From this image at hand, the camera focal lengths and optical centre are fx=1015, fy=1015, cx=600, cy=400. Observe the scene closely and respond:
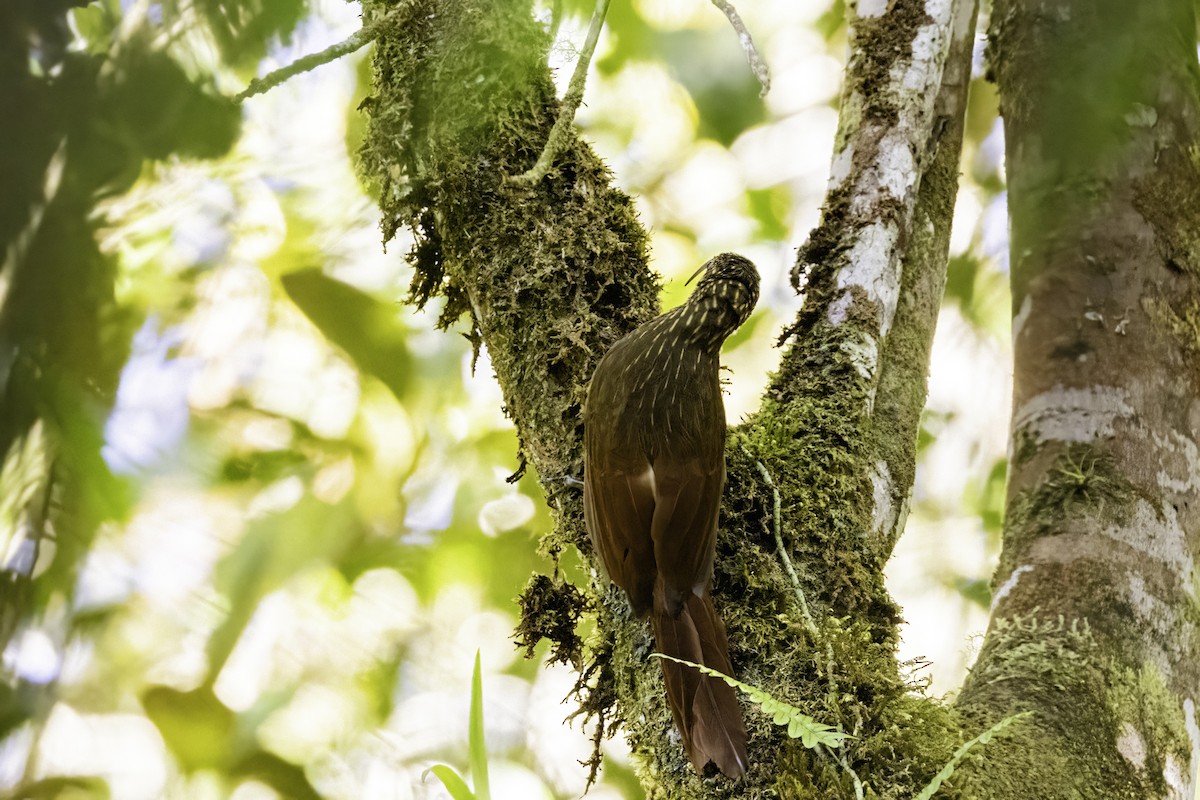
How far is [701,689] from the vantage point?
1611 millimetres

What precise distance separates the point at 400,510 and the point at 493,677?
2.43ft

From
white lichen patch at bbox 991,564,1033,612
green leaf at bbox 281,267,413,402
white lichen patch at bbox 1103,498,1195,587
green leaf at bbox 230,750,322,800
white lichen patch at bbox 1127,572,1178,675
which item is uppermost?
green leaf at bbox 281,267,413,402

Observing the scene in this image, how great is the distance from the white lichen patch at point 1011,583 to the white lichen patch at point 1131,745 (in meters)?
0.36

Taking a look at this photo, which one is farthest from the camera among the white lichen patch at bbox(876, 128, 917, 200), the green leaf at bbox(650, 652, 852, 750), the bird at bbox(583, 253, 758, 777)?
the white lichen patch at bbox(876, 128, 917, 200)

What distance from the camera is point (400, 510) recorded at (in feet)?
12.4

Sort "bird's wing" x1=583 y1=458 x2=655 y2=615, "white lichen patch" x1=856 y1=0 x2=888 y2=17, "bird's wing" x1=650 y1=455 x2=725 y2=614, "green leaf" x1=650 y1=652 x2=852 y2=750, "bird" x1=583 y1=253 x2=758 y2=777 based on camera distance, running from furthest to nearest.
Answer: "white lichen patch" x1=856 y1=0 x2=888 y2=17 < "bird's wing" x1=583 y1=458 x2=655 y2=615 < "bird's wing" x1=650 y1=455 x2=725 y2=614 < "bird" x1=583 y1=253 x2=758 y2=777 < "green leaf" x1=650 y1=652 x2=852 y2=750

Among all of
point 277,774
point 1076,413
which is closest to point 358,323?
point 277,774

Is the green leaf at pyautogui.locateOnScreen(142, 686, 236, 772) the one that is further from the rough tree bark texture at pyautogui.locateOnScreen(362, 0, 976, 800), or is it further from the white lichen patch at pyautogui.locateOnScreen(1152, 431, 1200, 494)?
the white lichen patch at pyautogui.locateOnScreen(1152, 431, 1200, 494)

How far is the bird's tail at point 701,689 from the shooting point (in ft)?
5.00

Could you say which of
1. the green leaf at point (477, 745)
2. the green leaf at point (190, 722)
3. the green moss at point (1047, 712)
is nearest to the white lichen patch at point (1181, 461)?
the green moss at point (1047, 712)

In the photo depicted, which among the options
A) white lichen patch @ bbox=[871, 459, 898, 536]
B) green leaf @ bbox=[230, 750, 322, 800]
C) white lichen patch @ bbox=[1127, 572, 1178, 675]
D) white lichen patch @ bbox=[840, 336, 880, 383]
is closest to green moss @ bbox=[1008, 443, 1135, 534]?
white lichen patch @ bbox=[1127, 572, 1178, 675]

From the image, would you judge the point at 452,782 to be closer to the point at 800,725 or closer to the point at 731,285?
the point at 800,725

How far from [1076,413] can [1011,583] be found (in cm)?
41

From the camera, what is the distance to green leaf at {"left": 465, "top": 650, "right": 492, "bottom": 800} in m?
1.58
